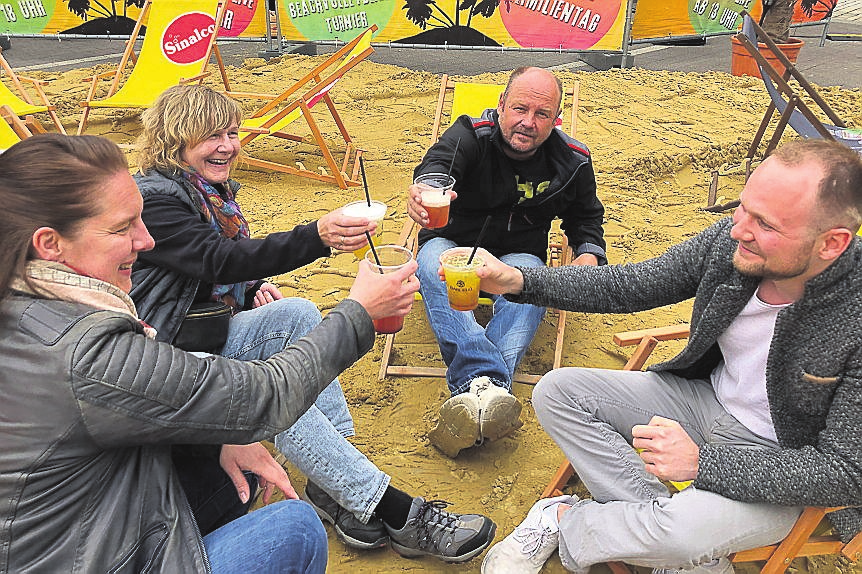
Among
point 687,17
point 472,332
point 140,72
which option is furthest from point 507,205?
point 687,17

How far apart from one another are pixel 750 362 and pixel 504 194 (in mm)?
1699

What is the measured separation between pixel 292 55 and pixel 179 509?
28.1 feet

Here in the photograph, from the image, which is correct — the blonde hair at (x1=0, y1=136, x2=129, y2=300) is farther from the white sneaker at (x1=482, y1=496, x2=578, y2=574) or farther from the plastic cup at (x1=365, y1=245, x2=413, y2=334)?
the white sneaker at (x1=482, y1=496, x2=578, y2=574)

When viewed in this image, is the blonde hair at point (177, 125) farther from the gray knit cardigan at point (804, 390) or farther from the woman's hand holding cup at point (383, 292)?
the gray knit cardigan at point (804, 390)

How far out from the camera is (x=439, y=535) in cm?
250

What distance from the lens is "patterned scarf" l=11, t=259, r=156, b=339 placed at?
140cm

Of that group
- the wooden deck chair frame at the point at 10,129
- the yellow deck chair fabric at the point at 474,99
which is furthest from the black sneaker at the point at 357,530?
the wooden deck chair frame at the point at 10,129

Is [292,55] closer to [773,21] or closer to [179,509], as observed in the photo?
[773,21]

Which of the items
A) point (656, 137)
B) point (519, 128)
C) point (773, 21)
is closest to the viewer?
point (519, 128)

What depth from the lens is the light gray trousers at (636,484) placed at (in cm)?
204

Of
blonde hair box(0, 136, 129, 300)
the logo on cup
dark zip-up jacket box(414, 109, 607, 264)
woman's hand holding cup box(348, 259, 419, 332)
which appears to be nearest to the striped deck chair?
dark zip-up jacket box(414, 109, 607, 264)

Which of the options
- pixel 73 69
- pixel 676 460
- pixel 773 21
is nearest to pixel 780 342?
pixel 676 460

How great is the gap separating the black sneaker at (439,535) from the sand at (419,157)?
0.09 meters

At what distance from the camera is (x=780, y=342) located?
2.06 m
